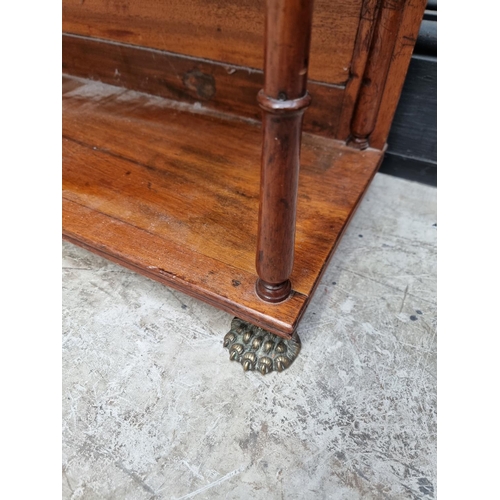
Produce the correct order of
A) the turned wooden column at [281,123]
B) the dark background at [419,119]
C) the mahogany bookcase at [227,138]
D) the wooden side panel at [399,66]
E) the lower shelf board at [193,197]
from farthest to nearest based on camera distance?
the dark background at [419,119] < the wooden side panel at [399,66] < the lower shelf board at [193,197] < the mahogany bookcase at [227,138] < the turned wooden column at [281,123]

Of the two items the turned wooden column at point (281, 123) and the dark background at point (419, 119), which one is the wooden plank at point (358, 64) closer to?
the dark background at point (419, 119)

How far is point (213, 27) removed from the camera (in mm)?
1175

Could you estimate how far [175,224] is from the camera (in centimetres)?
94

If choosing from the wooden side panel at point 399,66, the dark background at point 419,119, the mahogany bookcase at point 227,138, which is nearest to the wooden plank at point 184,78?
the mahogany bookcase at point 227,138

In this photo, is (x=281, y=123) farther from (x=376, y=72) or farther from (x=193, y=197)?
(x=376, y=72)

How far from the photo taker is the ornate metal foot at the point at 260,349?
86 centimetres

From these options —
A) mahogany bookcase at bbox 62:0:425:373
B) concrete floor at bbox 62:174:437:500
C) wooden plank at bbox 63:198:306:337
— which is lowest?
concrete floor at bbox 62:174:437:500

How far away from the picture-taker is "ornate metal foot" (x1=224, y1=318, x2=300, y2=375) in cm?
86

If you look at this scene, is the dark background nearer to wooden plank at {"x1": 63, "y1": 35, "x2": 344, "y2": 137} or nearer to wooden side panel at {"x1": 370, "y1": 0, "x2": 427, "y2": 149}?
wooden side panel at {"x1": 370, "y1": 0, "x2": 427, "y2": 149}

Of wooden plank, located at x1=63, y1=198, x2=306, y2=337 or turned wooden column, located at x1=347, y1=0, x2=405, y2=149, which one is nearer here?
wooden plank, located at x1=63, y1=198, x2=306, y2=337

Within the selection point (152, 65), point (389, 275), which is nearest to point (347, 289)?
point (389, 275)

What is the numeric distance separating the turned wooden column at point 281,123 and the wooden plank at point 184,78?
672 millimetres

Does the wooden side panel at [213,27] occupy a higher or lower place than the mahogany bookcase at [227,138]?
higher

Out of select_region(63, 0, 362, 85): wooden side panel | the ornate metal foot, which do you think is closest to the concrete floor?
the ornate metal foot
